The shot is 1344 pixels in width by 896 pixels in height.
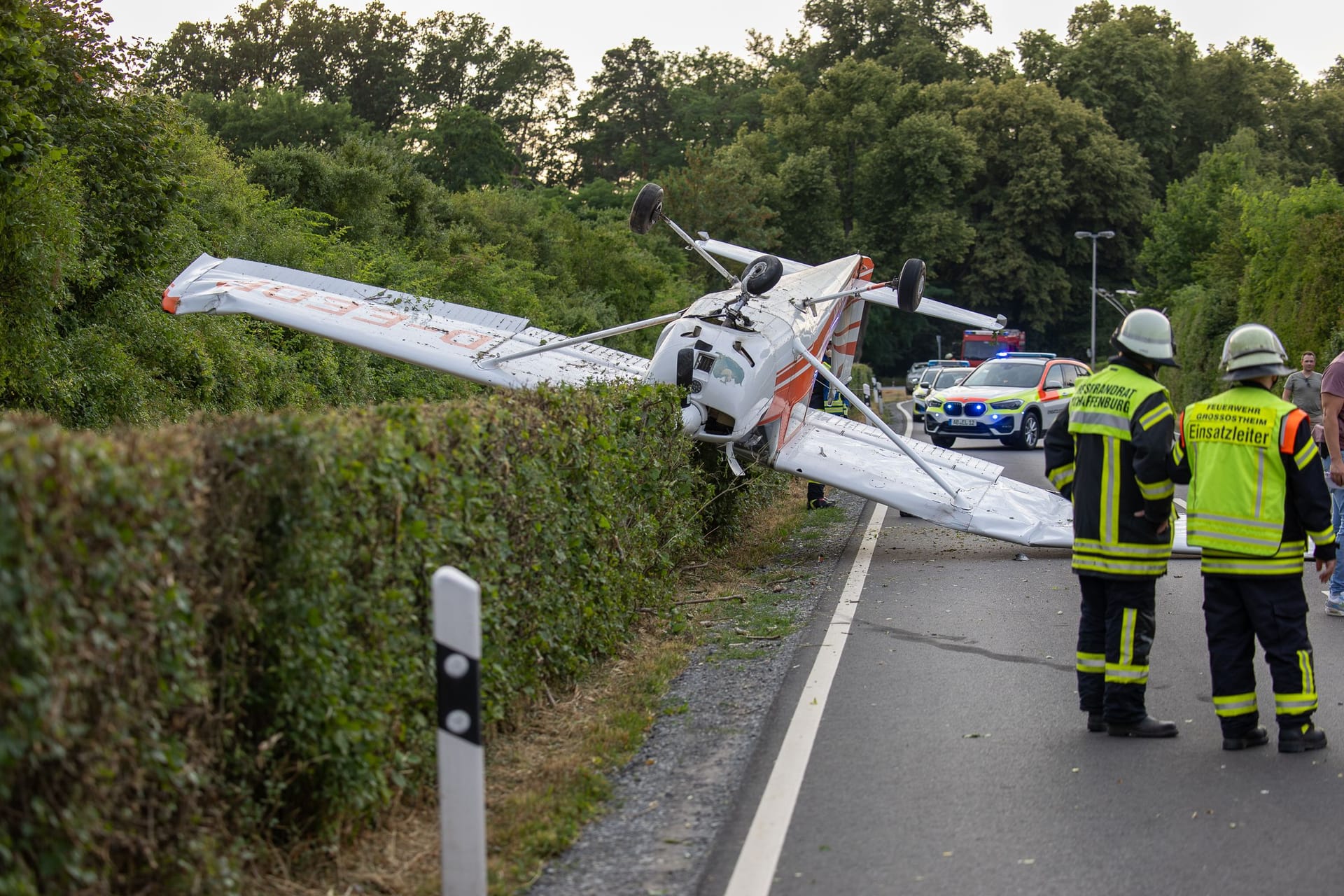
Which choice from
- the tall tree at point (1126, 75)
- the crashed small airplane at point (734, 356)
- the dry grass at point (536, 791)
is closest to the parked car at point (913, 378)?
the tall tree at point (1126, 75)

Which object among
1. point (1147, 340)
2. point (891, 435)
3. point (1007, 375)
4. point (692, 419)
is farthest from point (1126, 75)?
point (1147, 340)

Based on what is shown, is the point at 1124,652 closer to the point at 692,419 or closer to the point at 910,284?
the point at 692,419

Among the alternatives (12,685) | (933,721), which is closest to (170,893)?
(12,685)

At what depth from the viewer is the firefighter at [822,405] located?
55.9 feet

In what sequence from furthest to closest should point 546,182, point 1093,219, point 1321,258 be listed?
point 546,182, point 1093,219, point 1321,258

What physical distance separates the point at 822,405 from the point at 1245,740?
41.3 ft

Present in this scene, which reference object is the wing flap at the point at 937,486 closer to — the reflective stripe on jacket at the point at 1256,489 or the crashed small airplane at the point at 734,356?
the crashed small airplane at the point at 734,356

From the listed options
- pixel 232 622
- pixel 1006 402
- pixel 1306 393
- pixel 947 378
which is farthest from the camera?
pixel 947 378

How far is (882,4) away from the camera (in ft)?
278

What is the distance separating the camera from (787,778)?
589cm

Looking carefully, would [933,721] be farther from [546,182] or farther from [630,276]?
[546,182]

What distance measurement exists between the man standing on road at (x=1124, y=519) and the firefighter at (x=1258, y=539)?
0.73 feet

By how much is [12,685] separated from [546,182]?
78.7 m

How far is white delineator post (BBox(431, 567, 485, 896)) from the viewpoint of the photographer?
422cm
